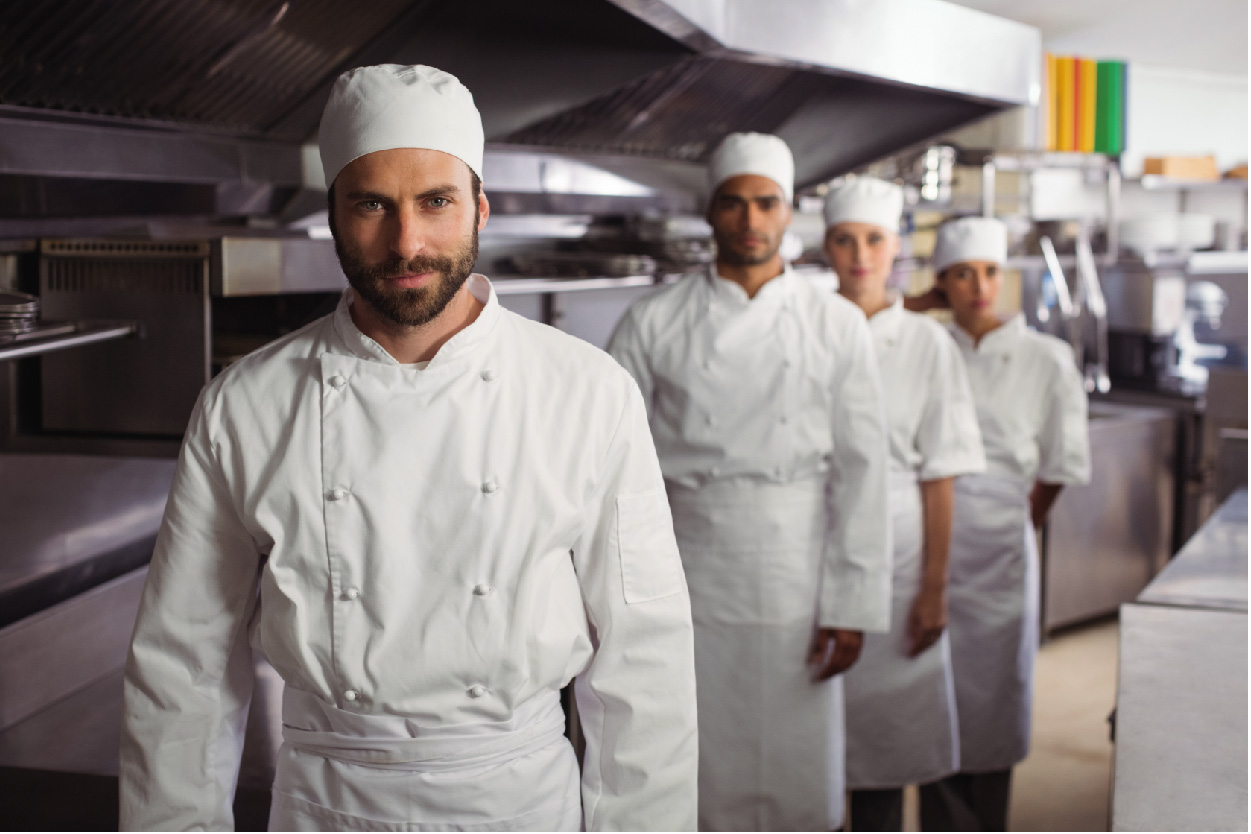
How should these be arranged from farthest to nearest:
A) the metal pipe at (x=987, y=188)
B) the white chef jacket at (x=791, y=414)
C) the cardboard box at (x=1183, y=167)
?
1. the cardboard box at (x=1183, y=167)
2. the metal pipe at (x=987, y=188)
3. the white chef jacket at (x=791, y=414)

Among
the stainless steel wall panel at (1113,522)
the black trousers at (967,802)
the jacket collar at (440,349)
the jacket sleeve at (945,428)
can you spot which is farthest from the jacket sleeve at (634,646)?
the stainless steel wall panel at (1113,522)

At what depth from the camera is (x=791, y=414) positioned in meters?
2.09

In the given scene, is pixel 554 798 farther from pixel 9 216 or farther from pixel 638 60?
pixel 638 60

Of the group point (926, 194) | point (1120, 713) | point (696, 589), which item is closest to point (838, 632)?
point (696, 589)

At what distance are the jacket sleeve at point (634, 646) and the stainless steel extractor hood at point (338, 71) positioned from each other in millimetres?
1195

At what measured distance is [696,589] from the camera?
2139 millimetres

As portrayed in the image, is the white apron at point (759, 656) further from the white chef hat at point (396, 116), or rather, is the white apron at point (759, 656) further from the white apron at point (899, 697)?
the white chef hat at point (396, 116)

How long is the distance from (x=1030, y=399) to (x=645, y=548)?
191 centimetres

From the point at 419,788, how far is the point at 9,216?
1.35 metres

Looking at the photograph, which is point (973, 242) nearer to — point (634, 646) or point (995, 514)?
point (995, 514)

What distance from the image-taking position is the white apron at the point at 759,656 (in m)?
2.10

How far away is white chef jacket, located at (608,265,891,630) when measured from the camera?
2088 mm

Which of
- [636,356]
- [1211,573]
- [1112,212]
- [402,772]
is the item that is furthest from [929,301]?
[1112,212]

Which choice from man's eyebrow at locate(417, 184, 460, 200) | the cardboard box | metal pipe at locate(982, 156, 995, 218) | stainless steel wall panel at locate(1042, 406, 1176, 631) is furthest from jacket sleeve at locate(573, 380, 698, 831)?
the cardboard box
